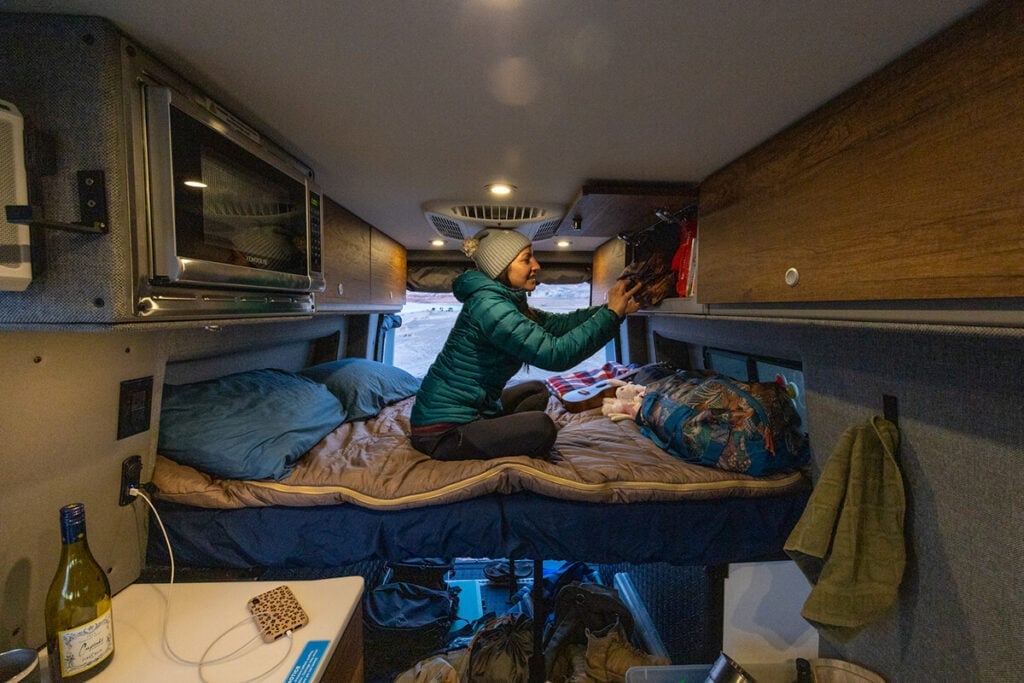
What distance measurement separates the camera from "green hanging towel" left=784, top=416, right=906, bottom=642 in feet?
3.10

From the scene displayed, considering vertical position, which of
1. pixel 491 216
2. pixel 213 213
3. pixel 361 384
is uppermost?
pixel 491 216

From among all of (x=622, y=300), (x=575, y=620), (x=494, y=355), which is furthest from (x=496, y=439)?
(x=575, y=620)

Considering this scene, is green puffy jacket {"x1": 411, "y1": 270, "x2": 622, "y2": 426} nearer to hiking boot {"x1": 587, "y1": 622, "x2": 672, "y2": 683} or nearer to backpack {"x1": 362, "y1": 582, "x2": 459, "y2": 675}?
hiking boot {"x1": 587, "y1": 622, "x2": 672, "y2": 683}

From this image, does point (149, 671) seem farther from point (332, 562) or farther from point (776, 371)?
point (776, 371)

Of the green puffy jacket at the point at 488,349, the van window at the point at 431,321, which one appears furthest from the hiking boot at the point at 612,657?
the van window at the point at 431,321

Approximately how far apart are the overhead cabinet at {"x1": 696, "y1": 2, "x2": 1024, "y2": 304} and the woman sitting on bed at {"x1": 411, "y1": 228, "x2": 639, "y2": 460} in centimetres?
54

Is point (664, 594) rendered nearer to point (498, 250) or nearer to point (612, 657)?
point (612, 657)

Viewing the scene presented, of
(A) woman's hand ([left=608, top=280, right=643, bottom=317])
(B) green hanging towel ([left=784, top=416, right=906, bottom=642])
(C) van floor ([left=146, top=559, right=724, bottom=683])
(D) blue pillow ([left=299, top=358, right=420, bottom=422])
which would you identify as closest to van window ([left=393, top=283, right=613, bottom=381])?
(D) blue pillow ([left=299, top=358, right=420, bottom=422])

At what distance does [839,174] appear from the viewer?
0.83 meters

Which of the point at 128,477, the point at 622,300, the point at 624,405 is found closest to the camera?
the point at 128,477

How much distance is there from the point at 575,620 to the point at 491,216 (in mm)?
1857

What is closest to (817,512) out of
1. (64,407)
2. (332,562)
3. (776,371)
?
(776,371)

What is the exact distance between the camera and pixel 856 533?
97 centimetres

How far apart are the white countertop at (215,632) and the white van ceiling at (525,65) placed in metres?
1.17
